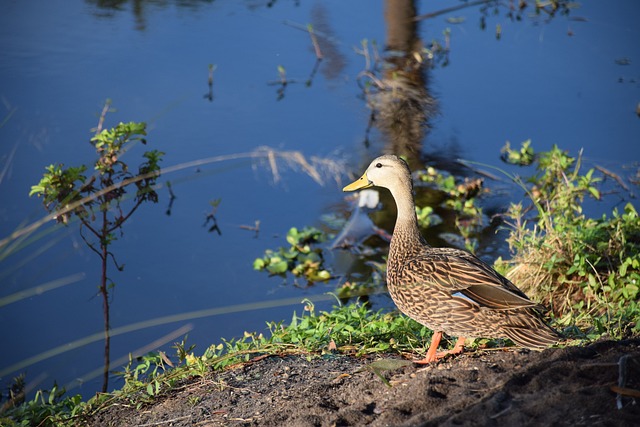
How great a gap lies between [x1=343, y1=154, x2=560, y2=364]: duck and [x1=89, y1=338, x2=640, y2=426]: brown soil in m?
0.11

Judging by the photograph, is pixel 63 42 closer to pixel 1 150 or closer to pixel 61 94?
pixel 61 94

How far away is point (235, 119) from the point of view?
8.29 metres

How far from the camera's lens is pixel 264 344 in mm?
4504

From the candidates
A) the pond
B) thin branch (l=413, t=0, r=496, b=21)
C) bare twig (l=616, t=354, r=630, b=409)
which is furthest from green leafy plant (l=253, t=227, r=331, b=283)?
thin branch (l=413, t=0, r=496, b=21)

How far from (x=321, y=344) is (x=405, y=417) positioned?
3.76 feet

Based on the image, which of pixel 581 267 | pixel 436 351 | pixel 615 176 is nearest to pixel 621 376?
pixel 436 351

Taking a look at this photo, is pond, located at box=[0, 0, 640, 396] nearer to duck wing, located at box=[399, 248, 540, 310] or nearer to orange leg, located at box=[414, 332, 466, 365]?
duck wing, located at box=[399, 248, 540, 310]

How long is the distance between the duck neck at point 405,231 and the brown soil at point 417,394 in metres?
0.73

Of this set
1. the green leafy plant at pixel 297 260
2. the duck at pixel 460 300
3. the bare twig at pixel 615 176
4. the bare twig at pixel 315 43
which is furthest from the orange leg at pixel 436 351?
the bare twig at pixel 315 43

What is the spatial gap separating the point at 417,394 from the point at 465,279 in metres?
0.89

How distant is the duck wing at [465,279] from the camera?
13.9 ft

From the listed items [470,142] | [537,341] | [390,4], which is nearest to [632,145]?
[470,142]

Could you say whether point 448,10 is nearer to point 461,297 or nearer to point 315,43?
point 315,43

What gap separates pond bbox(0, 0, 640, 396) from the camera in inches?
235
